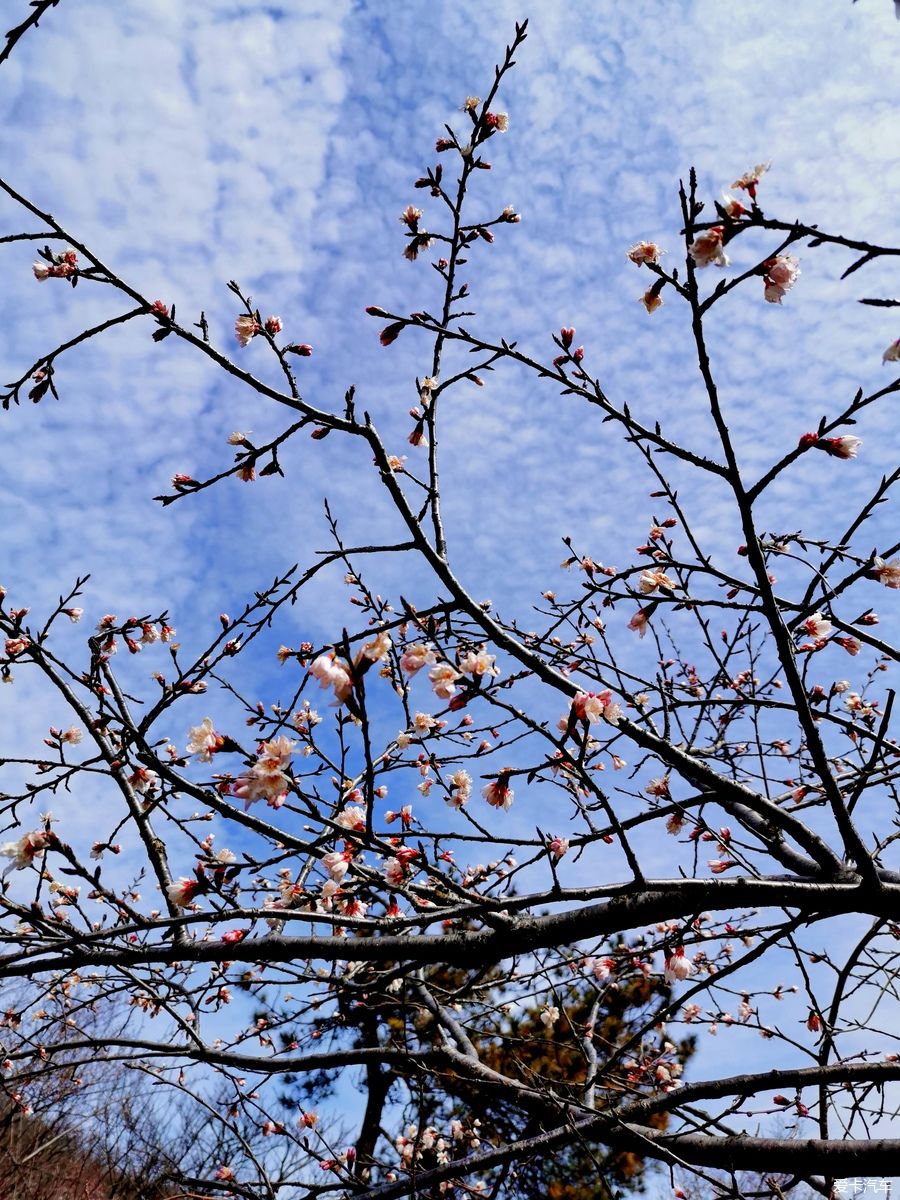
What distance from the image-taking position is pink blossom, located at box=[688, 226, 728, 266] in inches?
75.0

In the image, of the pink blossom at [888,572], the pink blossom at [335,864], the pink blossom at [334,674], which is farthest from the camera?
the pink blossom at [888,572]

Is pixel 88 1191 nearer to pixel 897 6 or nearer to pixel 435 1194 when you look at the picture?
pixel 435 1194

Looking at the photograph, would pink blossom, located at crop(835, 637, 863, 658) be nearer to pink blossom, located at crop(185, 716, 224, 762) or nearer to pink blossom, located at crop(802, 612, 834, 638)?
pink blossom, located at crop(802, 612, 834, 638)

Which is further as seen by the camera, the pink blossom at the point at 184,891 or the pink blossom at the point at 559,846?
the pink blossom at the point at 559,846

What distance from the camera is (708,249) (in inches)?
76.1

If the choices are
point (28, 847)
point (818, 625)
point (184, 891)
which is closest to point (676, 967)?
point (818, 625)

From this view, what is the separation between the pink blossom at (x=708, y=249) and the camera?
6.25 ft

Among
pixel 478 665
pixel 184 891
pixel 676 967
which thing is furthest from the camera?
pixel 676 967

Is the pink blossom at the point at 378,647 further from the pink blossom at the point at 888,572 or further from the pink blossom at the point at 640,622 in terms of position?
the pink blossom at the point at 888,572

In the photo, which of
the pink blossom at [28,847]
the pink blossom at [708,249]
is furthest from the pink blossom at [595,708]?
the pink blossom at [28,847]

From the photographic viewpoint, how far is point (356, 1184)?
11.1 ft

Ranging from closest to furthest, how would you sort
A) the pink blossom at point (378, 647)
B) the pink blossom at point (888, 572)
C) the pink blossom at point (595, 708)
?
1. the pink blossom at point (378, 647)
2. the pink blossom at point (595, 708)
3. the pink blossom at point (888, 572)

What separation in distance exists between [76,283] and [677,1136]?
3.71 meters

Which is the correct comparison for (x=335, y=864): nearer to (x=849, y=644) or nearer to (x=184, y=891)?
(x=184, y=891)
